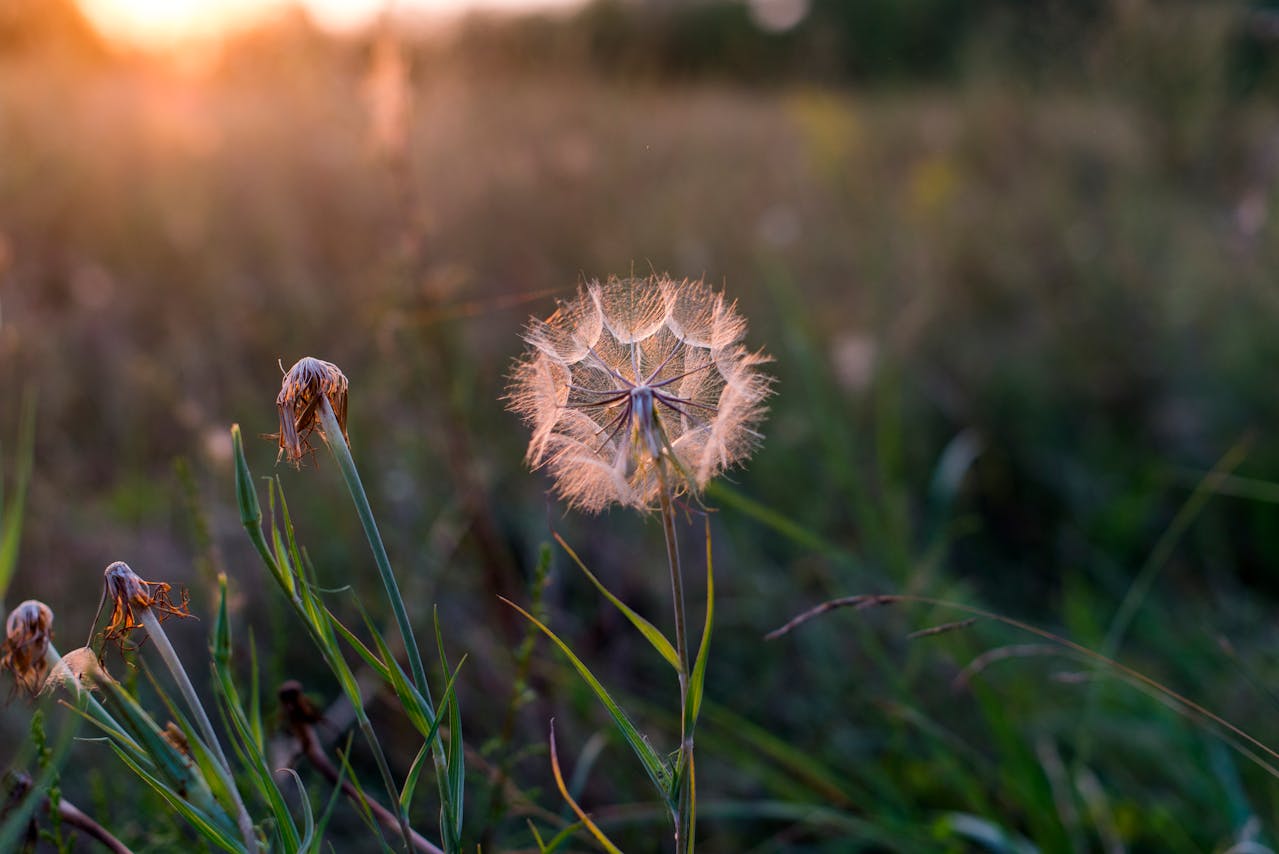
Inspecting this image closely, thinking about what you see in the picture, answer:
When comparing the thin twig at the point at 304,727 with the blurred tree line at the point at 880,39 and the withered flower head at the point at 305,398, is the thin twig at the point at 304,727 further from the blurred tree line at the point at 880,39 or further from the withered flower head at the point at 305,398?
the blurred tree line at the point at 880,39

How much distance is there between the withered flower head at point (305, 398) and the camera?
716 mm

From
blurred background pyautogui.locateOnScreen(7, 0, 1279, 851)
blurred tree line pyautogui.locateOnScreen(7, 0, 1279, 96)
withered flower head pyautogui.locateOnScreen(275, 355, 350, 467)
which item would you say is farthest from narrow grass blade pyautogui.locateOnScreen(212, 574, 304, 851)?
blurred tree line pyautogui.locateOnScreen(7, 0, 1279, 96)

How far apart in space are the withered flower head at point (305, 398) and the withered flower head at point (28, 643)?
0.21 m

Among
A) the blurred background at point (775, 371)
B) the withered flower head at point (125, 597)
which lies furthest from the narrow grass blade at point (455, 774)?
the blurred background at point (775, 371)

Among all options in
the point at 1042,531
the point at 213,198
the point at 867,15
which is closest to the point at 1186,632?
the point at 1042,531

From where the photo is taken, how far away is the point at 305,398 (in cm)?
73

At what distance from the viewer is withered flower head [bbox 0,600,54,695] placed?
70 cm

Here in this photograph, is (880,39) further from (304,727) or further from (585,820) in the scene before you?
(585,820)

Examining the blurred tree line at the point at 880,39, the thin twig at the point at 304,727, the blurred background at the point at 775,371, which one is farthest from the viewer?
the blurred tree line at the point at 880,39

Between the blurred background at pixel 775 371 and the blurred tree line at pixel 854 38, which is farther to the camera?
the blurred tree line at pixel 854 38

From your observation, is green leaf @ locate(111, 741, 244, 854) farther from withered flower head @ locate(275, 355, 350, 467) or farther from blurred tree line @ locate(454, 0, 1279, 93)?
blurred tree line @ locate(454, 0, 1279, 93)

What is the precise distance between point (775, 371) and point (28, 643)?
13.1 feet

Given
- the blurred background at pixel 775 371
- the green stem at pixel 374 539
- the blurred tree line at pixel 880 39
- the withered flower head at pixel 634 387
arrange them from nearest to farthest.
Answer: the green stem at pixel 374 539 → the withered flower head at pixel 634 387 → the blurred background at pixel 775 371 → the blurred tree line at pixel 880 39

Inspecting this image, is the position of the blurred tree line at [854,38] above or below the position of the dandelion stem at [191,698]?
above
